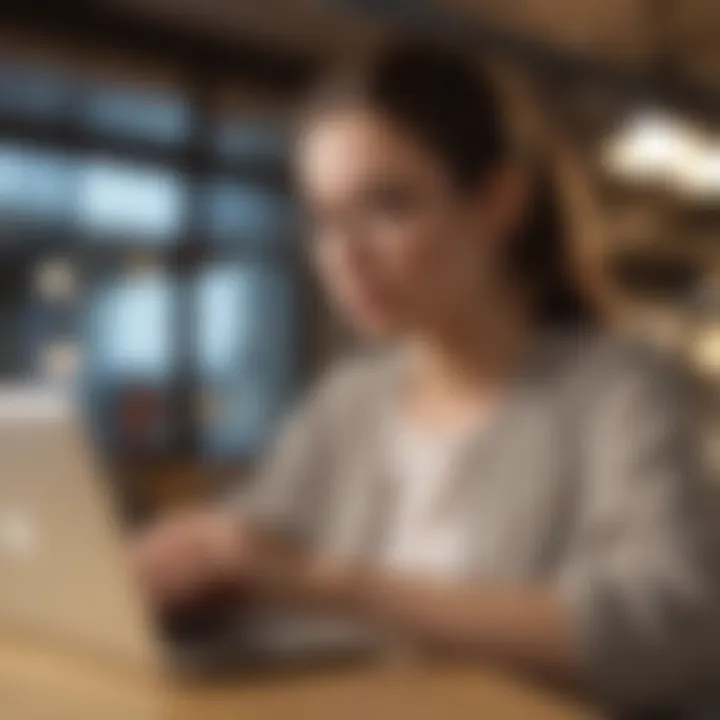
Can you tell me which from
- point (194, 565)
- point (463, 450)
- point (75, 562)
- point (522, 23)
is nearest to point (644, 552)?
point (463, 450)

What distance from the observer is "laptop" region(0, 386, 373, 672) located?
836 millimetres

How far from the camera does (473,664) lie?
98 centimetres

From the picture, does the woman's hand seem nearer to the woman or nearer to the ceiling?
the woman

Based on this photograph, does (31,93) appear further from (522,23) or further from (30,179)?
(522,23)

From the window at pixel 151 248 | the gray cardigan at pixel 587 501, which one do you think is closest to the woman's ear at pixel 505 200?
the gray cardigan at pixel 587 501

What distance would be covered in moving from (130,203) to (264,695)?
1.12m

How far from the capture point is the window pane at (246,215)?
5.98 feet

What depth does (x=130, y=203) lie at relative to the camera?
181 cm

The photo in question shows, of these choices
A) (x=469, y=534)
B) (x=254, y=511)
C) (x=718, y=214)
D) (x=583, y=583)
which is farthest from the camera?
(x=718, y=214)

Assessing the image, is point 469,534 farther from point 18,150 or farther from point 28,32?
point 28,32

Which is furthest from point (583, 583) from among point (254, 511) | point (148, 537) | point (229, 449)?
point (229, 449)

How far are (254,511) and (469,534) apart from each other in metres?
0.29

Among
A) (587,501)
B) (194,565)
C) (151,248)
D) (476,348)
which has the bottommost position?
(194,565)

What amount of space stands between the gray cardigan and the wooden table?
271mm
